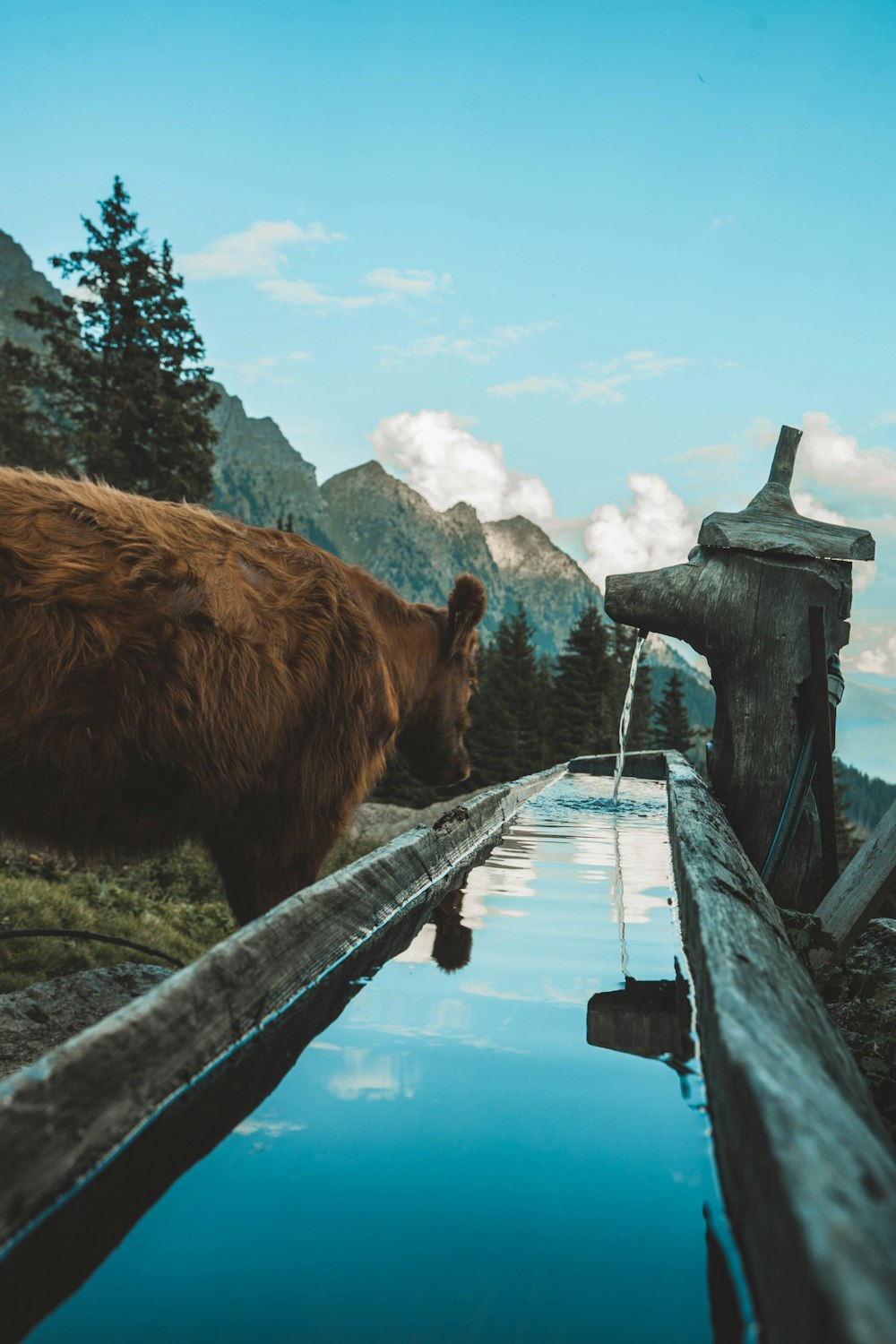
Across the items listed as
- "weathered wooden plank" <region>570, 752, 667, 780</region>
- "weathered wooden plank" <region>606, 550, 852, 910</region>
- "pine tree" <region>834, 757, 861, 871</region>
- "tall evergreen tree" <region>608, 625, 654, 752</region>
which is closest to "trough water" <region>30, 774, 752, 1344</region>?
"weathered wooden plank" <region>606, 550, 852, 910</region>

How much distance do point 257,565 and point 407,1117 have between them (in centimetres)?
260

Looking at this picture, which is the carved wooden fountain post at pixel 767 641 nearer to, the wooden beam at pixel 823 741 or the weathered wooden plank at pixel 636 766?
the wooden beam at pixel 823 741

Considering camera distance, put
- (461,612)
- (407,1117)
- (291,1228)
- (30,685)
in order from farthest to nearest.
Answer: (461,612)
(30,685)
(407,1117)
(291,1228)

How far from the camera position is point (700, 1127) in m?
1.36

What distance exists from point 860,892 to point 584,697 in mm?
37823

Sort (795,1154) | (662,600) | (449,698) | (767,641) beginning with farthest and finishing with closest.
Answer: (449,698), (662,600), (767,641), (795,1154)

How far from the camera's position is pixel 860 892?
10.2 ft

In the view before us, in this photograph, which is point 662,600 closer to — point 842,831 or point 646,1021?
point 646,1021

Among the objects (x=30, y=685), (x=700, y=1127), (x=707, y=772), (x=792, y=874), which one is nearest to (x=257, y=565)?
(x=30, y=685)

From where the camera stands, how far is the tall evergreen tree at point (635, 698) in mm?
42969

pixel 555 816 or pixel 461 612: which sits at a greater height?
pixel 461 612

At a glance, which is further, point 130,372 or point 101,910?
point 130,372

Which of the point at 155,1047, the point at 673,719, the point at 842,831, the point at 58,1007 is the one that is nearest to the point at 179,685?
the point at 58,1007

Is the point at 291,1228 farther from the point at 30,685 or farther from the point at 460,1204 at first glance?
the point at 30,685
